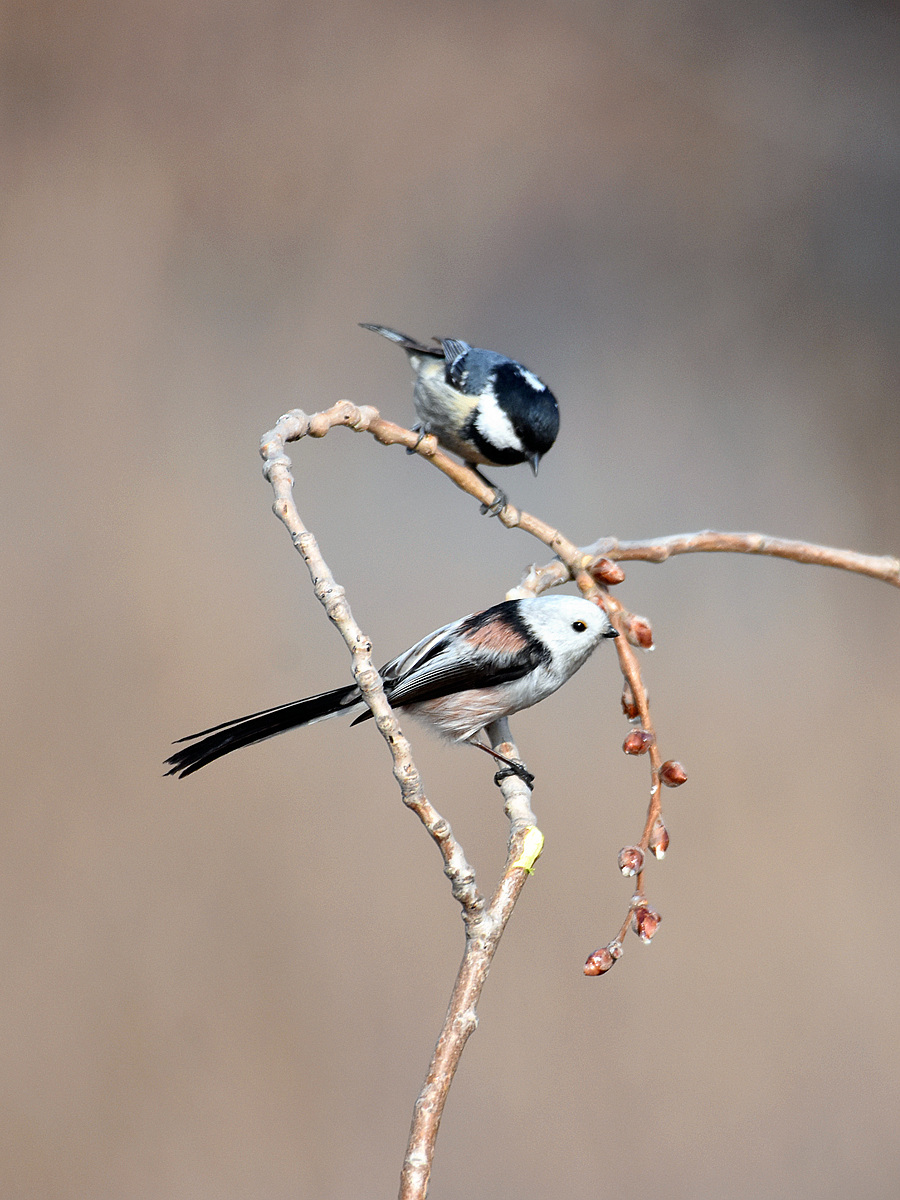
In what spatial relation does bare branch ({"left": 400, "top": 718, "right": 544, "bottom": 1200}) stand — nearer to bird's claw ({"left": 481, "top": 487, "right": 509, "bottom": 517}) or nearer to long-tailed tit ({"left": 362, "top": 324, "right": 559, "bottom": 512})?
bird's claw ({"left": 481, "top": 487, "right": 509, "bottom": 517})

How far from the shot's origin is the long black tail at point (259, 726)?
0.72 m

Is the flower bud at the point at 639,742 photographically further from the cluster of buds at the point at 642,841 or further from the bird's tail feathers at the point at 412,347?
the bird's tail feathers at the point at 412,347

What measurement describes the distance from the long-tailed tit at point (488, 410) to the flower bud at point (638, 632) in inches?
15.1

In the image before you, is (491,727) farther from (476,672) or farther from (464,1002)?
(464,1002)

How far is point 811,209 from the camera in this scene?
224 centimetres

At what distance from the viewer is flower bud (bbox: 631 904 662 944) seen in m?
0.63

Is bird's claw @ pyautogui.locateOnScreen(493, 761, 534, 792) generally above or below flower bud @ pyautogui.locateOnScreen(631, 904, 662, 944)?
above

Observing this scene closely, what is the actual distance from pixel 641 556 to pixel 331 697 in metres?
0.34

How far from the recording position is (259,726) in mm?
756

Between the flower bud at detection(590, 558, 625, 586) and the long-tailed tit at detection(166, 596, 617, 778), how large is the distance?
4 cm

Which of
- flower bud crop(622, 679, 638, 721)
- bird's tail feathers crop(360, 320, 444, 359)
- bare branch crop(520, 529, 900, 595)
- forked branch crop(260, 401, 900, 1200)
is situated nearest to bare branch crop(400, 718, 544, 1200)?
forked branch crop(260, 401, 900, 1200)

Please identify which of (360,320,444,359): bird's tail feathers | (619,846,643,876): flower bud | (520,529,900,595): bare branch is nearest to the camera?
(619,846,643,876): flower bud

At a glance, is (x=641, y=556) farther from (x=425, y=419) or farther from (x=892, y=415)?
(x=892, y=415)

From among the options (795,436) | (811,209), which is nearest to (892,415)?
(795,436)
